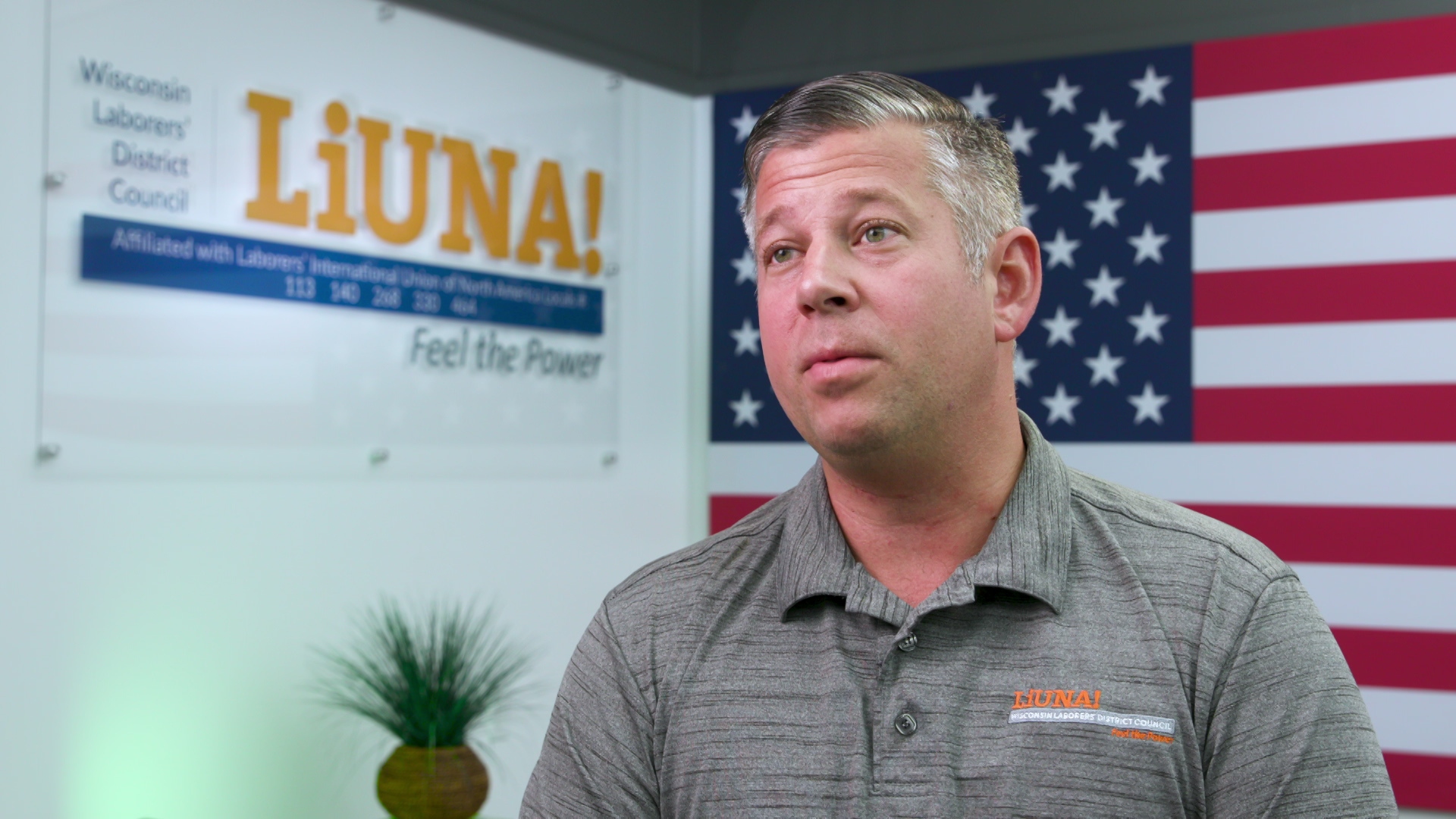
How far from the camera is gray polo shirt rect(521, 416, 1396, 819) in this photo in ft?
3.28

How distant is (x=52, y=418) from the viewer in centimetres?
222

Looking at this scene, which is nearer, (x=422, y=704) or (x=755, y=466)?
(x=422, y=704)

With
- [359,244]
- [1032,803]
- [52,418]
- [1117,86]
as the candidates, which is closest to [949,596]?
[1032,803]

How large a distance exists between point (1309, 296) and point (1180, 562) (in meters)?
2.30

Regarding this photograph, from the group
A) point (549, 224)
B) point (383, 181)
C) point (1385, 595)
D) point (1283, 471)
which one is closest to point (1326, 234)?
point (1283, 471)

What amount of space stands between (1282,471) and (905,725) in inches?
94.5

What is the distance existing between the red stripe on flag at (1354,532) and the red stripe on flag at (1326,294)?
45 centimetres

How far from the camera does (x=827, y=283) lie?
1.10m

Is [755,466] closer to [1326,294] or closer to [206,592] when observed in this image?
[1326,294]

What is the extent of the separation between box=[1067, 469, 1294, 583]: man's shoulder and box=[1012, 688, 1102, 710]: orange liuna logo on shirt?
0.14 metres

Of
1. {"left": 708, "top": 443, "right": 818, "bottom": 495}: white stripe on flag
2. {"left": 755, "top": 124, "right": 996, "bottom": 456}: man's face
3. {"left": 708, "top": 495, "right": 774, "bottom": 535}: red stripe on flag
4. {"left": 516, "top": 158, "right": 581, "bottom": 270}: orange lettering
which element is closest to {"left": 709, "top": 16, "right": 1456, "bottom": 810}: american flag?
{"left": 708, "top": 443, "right": 818, "bottom": 495}: white stripe on flag

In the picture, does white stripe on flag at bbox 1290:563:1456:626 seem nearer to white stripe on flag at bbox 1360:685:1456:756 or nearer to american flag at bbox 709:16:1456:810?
american flag at bbox 709:16:1456:810

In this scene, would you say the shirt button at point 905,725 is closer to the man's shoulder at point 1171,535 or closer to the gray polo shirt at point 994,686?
the gray polo shirt at point 994,686

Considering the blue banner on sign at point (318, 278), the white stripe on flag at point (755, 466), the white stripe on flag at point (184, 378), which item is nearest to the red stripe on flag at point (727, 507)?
the white stripe on flag at point (755, 466)
